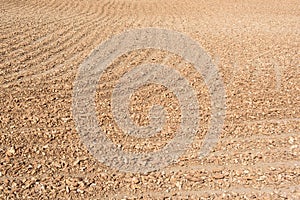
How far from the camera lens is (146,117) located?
16.9ft

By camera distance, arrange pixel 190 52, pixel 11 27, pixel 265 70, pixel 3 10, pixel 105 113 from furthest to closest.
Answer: pixel 3 10
pixel 11 27
pixel 190 52
pixel 265 70
pixel 105 113

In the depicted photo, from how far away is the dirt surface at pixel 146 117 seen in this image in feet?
12.3

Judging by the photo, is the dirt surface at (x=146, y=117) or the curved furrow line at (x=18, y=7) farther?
the curved furrow line at (x=18, y=7)

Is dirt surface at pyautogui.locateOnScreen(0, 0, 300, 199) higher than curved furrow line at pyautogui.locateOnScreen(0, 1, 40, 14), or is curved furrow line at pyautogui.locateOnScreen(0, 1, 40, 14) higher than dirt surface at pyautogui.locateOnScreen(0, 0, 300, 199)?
curved furrow line at pyautogui.locateOnScreen(0, 1, 40, 14)

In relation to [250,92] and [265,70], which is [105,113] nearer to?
[250,92]

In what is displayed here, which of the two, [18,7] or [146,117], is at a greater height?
[18,7]

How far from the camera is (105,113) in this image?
5199 millimetres

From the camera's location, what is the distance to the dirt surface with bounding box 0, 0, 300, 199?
3764 millimetres

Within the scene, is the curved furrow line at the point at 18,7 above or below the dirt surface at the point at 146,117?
above

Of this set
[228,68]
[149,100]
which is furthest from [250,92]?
[149,100]

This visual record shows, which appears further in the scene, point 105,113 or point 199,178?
point 105,113

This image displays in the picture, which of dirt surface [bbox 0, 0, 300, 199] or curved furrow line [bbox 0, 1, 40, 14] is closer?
dirt surface [bbox 0, 0, 300, 199]

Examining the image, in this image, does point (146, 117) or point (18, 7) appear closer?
point (146, 117)

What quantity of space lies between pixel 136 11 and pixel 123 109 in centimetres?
844
